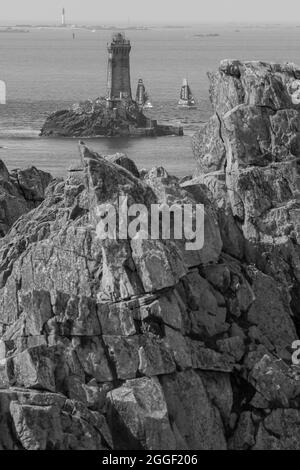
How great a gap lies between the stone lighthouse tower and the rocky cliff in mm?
124046

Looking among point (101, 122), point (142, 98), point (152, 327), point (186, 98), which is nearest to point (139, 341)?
point (152, 327)

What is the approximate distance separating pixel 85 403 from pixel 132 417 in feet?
3.53

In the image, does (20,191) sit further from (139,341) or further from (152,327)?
(139,341)

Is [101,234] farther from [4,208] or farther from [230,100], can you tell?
[4,208]

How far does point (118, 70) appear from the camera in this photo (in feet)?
564

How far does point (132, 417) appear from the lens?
36375 mm

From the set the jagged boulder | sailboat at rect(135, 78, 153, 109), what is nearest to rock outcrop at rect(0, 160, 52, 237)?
the jagged boulder

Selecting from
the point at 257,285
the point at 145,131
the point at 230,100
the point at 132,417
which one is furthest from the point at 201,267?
the point at 145,131

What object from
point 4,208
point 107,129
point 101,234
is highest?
point 101,234

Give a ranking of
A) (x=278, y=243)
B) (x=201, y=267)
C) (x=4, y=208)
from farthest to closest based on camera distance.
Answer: (x=4, y=208), (x=278, y=243), (x=201, y=267)

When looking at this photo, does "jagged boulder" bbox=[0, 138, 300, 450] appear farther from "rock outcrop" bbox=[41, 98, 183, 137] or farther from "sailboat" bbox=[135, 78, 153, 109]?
"sailboat" bbox=[135, 78, 153, 109]

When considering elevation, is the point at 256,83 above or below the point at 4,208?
above

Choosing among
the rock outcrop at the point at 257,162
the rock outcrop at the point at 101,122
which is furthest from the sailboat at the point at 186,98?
the rock outcrop at the point at 257,162
